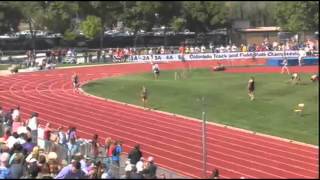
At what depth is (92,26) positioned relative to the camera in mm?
67938

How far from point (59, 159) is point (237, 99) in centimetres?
1605

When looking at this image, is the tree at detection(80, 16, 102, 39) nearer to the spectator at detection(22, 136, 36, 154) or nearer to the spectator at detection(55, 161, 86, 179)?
the spectator at detection(22, 136, 36, 154)

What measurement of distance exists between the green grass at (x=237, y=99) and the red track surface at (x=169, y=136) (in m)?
1.30

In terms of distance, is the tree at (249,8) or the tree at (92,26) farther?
the tree at (92,26)

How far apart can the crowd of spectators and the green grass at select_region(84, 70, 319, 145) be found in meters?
8.00

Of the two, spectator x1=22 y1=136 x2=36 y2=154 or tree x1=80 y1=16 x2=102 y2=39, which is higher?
tree x1=80 y1=16 x2=102 y2=39

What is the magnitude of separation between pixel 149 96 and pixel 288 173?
1813 centimetres

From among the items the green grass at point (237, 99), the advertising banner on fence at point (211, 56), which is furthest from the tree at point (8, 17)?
the green grass at point (237, 99)

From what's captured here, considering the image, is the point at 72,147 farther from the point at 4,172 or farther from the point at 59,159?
the point at 4,172

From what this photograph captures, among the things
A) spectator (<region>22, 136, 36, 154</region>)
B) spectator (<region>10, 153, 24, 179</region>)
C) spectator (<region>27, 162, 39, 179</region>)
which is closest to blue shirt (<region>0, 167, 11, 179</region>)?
spectator (<region>10, 153, 24, 179</region>)

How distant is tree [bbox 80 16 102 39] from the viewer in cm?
6725

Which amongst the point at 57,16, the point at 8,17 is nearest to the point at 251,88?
the point at 57,16

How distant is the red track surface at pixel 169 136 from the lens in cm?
1828

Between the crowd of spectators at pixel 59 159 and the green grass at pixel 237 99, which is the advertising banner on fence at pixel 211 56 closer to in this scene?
the green grass at pixel 237 99
